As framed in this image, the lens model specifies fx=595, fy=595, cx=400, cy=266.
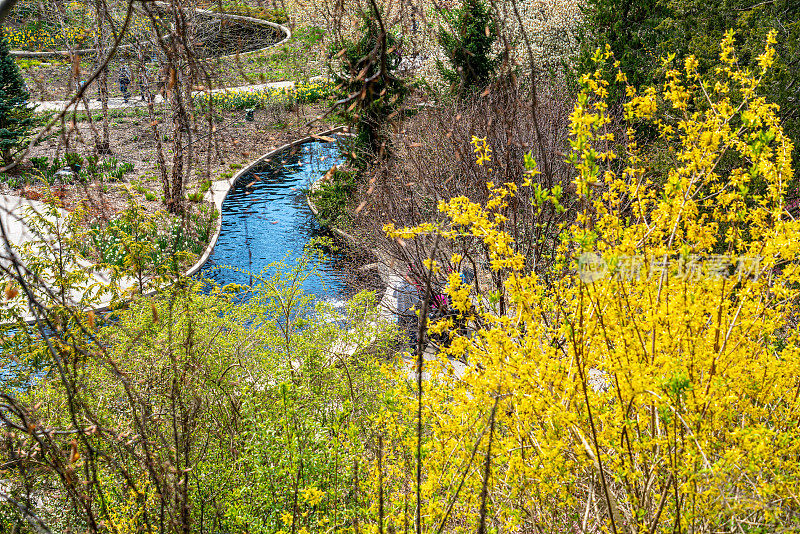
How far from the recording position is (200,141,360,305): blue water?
1256 cm

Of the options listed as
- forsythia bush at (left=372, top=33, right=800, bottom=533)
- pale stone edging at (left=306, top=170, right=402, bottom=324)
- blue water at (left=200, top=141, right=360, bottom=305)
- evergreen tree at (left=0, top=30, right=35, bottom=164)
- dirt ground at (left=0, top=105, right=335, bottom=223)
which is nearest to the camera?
forsythia bush at (left=372, top=33, right=800, bottom=533)

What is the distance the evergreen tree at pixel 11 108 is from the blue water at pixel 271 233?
5947 mm

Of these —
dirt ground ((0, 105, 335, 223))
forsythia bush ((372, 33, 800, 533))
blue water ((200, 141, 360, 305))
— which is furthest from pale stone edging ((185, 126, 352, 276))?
forsythia bush ((372, 33, 800, 533))

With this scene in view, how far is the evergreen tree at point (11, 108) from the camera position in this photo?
16312 millimetres

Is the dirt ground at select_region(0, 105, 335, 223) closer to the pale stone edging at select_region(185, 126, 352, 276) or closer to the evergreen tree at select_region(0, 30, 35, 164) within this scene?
the pale stone edging at select_region(185, 126, 352, 276)

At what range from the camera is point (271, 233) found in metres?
14.9

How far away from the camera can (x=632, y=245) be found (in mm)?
2732

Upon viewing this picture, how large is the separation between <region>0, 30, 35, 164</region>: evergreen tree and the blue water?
595 cm

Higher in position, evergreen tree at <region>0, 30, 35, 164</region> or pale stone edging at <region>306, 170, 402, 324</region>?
evergreen tree at <region>0, 30, 35, 164</region>

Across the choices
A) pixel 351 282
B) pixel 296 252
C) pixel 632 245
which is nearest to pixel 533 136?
pixel 351 282

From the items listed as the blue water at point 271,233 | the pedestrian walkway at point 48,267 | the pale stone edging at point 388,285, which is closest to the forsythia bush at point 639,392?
the pedestrian walkway at point 48,267

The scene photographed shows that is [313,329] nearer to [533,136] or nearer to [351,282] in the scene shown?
[351,282]

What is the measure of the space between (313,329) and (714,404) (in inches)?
180

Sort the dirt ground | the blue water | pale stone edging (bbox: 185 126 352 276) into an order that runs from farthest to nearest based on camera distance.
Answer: the dirt ground < pale stone edging (bbox: 185 126 352 276) < the blue water
